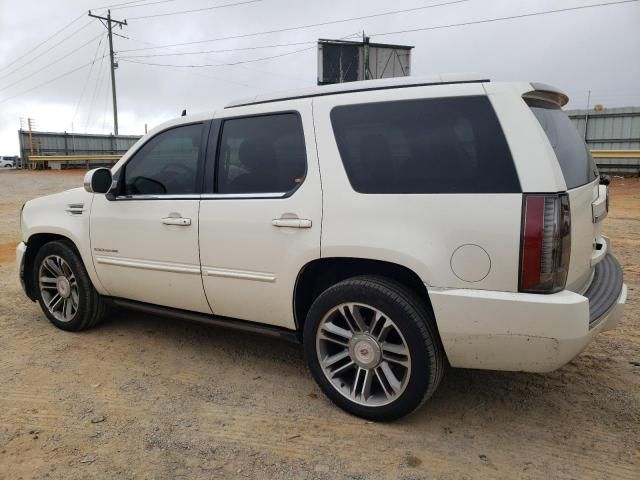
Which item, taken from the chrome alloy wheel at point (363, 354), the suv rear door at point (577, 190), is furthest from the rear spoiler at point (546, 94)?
the chrome alloy wheel at point (363, 354)

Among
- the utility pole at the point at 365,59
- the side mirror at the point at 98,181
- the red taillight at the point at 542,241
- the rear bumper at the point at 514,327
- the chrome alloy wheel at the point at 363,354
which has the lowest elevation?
the chrome alloy wheel at the point at 363,354

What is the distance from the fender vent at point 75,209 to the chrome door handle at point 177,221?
3.29 feet

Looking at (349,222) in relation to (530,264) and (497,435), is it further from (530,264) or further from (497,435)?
(497,435)

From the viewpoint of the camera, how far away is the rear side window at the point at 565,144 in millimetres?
2623

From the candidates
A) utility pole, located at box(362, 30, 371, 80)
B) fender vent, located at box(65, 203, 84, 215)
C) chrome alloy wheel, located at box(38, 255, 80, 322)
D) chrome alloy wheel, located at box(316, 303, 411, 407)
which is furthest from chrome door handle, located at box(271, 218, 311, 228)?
utility pole, located at box(362, 30, 371, 80)

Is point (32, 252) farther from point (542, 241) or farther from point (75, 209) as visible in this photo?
point (542, 241)

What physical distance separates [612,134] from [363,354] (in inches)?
761

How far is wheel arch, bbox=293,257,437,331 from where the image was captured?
287 centimetres

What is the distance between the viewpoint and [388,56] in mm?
21594

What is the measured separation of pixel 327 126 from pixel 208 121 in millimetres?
1002

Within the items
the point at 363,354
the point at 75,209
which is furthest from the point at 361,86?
the point at 75,209

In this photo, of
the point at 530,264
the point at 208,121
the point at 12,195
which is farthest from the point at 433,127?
the point at 12,195

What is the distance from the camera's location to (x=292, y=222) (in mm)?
3021

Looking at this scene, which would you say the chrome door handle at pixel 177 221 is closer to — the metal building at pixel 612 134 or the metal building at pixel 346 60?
the metal building at pixel 346 60
